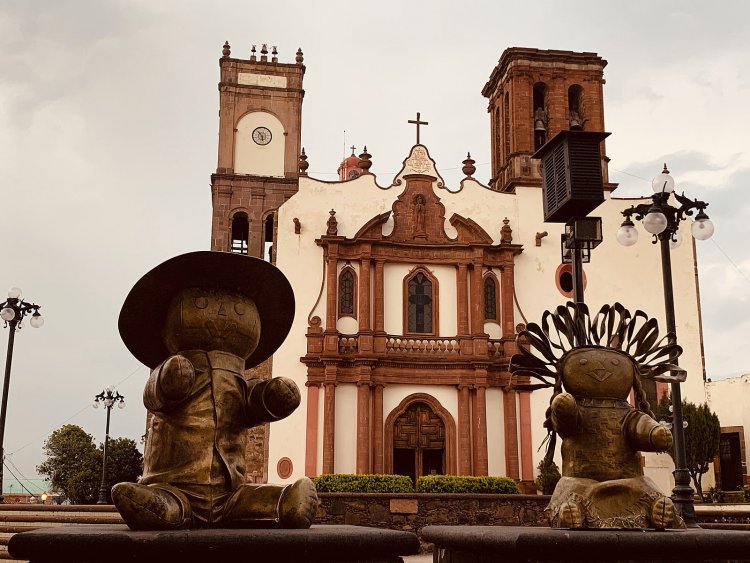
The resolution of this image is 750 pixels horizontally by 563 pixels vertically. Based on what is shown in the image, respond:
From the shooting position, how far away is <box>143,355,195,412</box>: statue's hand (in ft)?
16.0

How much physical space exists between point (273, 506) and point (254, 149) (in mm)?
26286

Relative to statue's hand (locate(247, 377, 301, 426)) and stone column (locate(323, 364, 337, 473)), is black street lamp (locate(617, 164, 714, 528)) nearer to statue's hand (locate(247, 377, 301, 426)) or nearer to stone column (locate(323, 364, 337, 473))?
statue's hand (locate(247, 377, 301, 426))

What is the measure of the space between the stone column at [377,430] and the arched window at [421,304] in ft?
7.61

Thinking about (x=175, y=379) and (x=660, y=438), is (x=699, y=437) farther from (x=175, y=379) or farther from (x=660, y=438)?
(x=175, y=379)

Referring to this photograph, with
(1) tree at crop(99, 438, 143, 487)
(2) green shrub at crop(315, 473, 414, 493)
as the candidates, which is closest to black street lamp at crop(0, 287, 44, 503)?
(2) green shrub at crop(315, 473, 414, 493)

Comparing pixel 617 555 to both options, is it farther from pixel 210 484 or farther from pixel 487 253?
pixel 487 253

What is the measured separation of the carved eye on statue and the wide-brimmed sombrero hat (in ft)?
83.3

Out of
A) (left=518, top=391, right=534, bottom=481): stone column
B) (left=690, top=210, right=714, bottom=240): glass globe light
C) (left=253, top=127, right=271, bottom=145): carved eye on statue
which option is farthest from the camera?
(left=253, top=127, right=271, bottom=145): carved eye on statue

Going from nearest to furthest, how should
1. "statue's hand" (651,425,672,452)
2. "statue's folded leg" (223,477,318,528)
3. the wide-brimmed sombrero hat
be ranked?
"statue's folded leg" (223,477,318,528) < the wide-brimmed sombrero hat < "statue's hand" (651,425,672,452)

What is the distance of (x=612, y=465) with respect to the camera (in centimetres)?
591

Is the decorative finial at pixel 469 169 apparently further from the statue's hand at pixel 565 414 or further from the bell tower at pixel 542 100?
the statue's hand at pixel 565 414

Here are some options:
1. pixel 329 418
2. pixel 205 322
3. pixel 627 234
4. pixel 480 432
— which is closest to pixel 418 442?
pixel 480 432

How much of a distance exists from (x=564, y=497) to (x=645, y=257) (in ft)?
75.8

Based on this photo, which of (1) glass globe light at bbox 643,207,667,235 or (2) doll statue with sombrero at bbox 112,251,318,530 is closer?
(2) doll statue with sombrero at bbox 112,251,318,530
